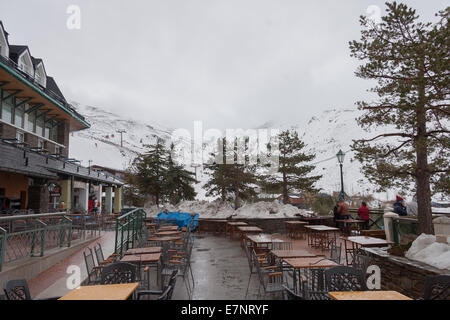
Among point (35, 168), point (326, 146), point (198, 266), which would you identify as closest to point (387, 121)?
point (198, 266)

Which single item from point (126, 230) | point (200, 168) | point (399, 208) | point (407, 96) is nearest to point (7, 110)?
point (126, 230)

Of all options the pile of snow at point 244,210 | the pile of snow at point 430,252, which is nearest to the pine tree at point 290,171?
the pile of snow at point 244,210

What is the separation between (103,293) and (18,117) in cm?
1748

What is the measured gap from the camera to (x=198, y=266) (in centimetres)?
797

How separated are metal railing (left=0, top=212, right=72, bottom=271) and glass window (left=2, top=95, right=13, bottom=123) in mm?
9743

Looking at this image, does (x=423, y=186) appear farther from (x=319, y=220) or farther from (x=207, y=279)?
(x=319, y=220)

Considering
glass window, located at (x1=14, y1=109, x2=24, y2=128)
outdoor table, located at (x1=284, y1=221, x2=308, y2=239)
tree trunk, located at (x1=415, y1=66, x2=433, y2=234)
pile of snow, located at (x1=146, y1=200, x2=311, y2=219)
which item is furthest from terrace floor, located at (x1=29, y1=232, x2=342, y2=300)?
glass window, located at (x1=14, y1=109, x2=24, y2=128)

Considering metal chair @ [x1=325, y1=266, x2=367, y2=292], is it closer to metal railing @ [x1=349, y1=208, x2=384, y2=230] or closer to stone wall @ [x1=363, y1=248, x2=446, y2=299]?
stone wall @ [x1=363, y1=248, x2=446, y2=299]

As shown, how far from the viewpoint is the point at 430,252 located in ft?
16.7

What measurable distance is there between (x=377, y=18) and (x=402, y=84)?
1554 mm

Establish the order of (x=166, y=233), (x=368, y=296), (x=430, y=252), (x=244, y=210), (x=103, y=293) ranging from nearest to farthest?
(x=368, y=296)
(x=103, y=293)
(x=430, y=252)
(x=166, y=233)
(x=244, y=210)

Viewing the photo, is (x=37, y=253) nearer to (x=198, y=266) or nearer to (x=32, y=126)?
(x=198, y=266)

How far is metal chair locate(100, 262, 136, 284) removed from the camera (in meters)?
3.96

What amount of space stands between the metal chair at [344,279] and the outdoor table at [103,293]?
2.39m
